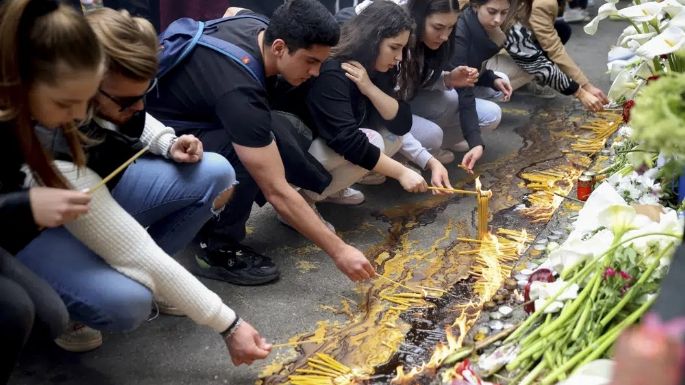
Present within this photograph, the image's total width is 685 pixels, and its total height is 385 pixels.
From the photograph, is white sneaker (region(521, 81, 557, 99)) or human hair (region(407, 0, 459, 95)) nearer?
human hair (region(407, 0, 459, 95))

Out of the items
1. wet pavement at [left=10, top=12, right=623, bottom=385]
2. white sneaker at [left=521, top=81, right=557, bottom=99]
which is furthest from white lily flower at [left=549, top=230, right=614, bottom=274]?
white sneaker at [left=521, top=81, right=557, bottom=99]

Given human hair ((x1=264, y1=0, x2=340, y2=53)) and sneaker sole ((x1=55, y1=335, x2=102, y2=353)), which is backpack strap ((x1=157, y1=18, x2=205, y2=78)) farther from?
sneaker sole ((x1=55, y1=335, x2=102, y2=353))

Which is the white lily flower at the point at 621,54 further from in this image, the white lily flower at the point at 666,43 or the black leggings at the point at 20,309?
the black leggings at the point at 20,309

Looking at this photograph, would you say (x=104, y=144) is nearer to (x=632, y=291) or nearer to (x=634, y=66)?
(x=632, y=291)

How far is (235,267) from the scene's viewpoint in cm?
267

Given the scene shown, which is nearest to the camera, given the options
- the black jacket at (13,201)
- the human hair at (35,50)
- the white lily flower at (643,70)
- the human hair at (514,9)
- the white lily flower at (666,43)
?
the human hair at (35,50)

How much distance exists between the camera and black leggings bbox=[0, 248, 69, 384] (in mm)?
1733

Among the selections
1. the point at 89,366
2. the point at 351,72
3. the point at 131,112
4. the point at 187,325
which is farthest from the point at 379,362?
the point at 351,72

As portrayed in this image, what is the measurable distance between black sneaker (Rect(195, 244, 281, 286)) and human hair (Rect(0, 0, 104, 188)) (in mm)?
1028

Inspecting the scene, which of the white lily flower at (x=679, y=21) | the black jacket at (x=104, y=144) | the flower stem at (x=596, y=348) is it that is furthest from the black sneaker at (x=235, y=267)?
the white lily flower at (x=679, y=21)

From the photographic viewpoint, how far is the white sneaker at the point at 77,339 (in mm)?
2234

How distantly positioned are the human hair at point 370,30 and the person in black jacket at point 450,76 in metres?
0.21

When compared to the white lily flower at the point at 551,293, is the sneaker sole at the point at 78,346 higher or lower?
lower

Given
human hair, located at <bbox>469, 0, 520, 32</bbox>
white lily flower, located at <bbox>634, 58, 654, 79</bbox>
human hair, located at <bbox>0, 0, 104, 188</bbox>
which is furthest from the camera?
human hair, located at <bbox>469, 0, 520, 32</bbox>
